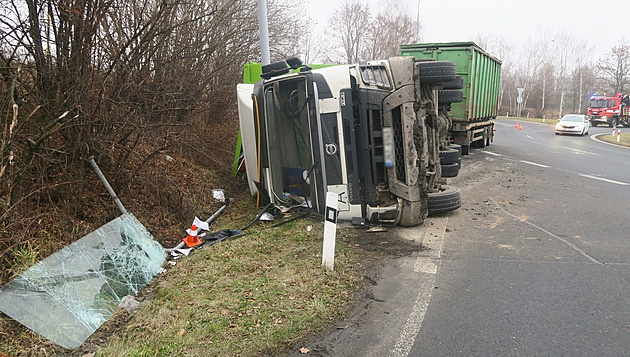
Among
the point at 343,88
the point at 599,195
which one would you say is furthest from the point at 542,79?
the point at 343,88

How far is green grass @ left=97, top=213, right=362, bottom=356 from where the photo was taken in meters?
3.33

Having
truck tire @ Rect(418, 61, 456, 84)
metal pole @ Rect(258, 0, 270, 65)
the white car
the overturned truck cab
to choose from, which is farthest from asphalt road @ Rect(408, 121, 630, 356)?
the white car

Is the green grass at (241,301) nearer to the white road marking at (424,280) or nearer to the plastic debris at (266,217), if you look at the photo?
Result: the white road marking at (424,280)

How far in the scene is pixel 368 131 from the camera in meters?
6.08

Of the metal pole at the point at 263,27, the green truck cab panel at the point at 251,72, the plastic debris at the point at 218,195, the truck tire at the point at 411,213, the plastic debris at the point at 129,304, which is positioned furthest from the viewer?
the green truck cab panel at the point at 251,72

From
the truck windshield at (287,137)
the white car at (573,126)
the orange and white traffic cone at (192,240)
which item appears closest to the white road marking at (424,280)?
the truck windshield at (287,137)

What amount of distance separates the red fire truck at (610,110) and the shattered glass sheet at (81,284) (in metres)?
42.1

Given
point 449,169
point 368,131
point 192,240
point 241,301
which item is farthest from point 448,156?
point 241,301

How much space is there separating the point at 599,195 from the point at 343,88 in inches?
245

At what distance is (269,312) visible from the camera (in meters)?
3.81

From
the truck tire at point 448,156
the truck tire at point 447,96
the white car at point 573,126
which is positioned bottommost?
the white car at point 573,126

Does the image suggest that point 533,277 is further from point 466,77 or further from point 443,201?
point 466,77

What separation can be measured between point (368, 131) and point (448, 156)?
7.25 ft

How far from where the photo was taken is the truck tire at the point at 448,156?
757cm
